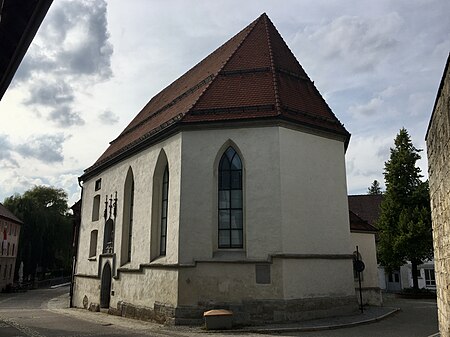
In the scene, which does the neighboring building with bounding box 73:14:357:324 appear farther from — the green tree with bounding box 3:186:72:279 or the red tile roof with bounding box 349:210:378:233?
the green tree with bounding box 3:186:72:279

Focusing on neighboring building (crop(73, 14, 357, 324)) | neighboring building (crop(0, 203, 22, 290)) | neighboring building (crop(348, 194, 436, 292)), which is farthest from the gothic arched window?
neighboring building (crop(0, 203, 22, 290))

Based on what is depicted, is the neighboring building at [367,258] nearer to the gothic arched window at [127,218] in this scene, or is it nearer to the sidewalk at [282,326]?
the sidewalk at [282,326]

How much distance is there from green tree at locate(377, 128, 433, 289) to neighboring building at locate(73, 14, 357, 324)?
1253cm

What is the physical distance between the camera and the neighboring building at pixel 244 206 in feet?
42.6

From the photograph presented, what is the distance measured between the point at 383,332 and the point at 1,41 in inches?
435

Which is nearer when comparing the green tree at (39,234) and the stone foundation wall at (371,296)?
the stone foundation wall at (371,296)

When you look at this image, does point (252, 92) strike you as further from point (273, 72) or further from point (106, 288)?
point (106, 288)

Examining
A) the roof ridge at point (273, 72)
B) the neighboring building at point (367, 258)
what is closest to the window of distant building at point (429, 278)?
the neighboring building at point (367, 258)

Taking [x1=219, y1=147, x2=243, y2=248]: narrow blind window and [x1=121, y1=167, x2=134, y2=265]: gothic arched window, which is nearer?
[x1=219, y1=147, x2=243, y2=248]: narrow blind window

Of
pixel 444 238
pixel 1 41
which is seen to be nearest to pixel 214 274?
pixel 444 238

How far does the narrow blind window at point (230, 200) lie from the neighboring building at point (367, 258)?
7323 millimetres

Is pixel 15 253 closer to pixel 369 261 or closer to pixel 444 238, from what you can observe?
pixel 369 261

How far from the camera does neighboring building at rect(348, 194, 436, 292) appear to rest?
31.6 metres

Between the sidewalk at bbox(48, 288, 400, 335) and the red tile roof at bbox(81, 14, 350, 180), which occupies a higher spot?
the red tile roof at bbox(81, 14, 350, 180)
